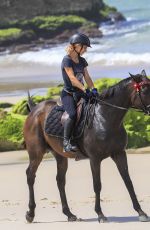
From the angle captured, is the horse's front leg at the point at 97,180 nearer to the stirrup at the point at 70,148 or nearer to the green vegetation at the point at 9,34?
the stirrup at the point at 70,148

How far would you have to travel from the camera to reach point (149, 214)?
29.6 ft

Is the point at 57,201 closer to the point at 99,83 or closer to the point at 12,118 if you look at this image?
the point at 12,118

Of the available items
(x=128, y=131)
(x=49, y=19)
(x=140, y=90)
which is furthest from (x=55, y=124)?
(x=49, y=19)

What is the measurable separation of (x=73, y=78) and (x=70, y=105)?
35 cm

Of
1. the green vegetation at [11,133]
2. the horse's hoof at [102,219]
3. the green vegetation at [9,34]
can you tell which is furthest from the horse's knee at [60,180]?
the green vegetation at [9,34]

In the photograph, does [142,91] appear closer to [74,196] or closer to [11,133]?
[74,196]

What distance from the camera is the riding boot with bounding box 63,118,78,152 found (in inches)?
354

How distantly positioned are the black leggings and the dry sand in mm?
1263

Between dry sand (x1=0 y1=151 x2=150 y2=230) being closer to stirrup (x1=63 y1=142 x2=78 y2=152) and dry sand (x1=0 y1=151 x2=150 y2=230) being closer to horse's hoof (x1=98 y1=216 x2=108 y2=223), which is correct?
horse's hoof (x1=98 y1=216 x2=108 y2=223)

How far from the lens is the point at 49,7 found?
81000 mm

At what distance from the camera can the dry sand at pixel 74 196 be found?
882 centimetres

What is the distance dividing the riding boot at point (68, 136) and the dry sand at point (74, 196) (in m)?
0.86

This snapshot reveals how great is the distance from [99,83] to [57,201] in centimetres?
779

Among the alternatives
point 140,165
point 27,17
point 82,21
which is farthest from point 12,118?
point 27,17
